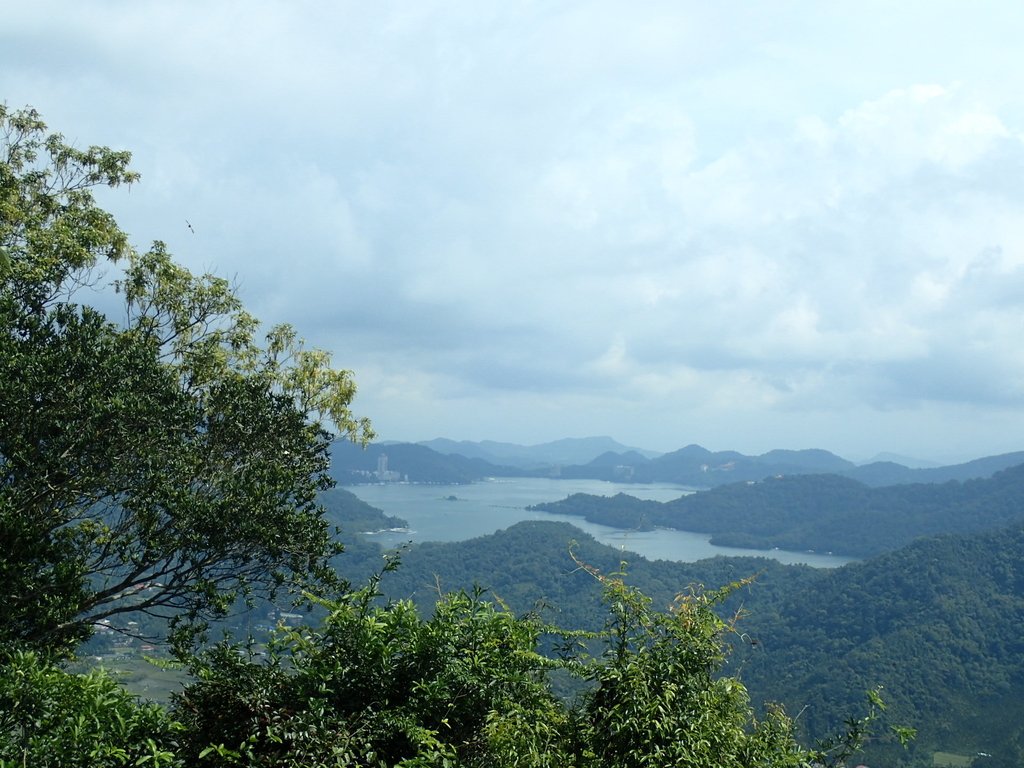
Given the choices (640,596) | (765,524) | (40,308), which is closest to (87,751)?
(640,596)

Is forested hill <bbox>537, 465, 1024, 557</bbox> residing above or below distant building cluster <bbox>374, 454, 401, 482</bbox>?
below

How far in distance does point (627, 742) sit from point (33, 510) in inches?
222

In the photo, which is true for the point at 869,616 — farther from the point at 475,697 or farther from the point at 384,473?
the point at 384,473

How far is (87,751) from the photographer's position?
2633mm

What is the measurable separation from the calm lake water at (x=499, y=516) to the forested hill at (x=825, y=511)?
3.69 meters

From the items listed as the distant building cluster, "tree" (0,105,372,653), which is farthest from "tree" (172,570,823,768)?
the distant building cluster

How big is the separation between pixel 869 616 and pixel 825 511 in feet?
231

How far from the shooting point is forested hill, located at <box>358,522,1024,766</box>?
42.2 metres

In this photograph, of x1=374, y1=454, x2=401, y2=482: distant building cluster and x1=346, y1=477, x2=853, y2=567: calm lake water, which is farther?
x1=374, y1=454, x2=401, y2=482: distant building cluster

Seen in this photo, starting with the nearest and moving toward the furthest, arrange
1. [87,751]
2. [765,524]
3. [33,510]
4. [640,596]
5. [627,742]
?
[87,751] → [627,742] → [640,596] → [33,510] → [765,524]

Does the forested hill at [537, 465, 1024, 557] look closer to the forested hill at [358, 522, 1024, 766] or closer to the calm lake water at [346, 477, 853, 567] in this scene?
the calm lake water at [346, 477, 853, 567]

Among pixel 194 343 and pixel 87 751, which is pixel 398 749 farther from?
pixel 194 343

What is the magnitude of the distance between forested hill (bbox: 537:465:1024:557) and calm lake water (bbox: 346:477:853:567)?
3.69 metres

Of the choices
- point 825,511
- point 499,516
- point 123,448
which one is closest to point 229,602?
point 123,448
